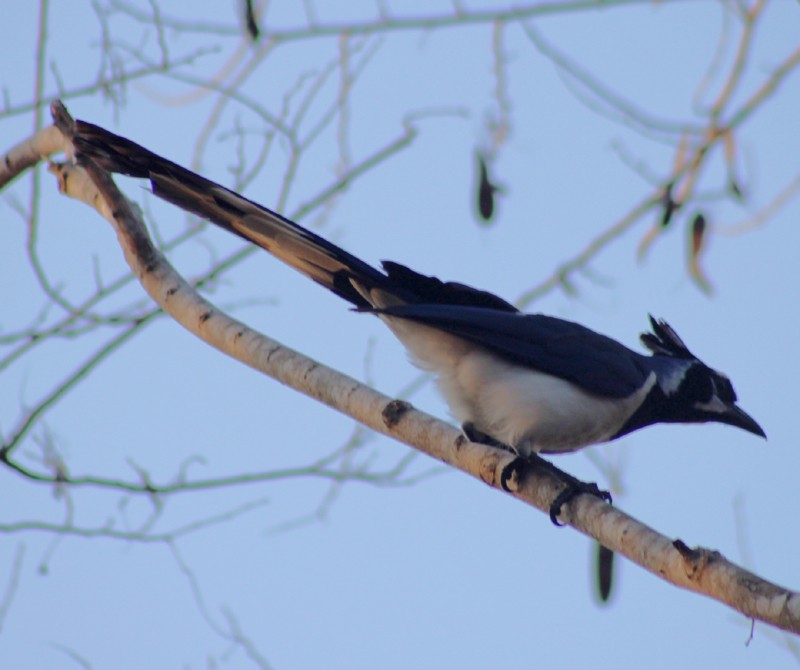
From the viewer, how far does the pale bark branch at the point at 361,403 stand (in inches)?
114

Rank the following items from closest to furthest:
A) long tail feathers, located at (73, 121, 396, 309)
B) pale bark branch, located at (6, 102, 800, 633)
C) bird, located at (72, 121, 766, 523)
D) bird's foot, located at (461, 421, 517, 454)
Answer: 1. pale bark branch, located at (6, 102, 800, 633)
2. long tail feathers, located at (73, 121, 396, 309)
3. bird, located at (72, 121, 766, 523)
4. bird's foot, located at (461, 421, 517, 454)

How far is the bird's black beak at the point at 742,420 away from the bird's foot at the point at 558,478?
4.36 ft

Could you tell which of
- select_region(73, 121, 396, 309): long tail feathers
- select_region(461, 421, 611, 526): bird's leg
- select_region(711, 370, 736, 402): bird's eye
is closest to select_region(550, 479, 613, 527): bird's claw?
select_region(461, 421, 611, 526): bird's leg

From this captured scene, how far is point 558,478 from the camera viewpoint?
4.11 meters

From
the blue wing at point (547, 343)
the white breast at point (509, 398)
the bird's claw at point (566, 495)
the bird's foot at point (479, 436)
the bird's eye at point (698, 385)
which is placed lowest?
the bird's claw at point (566, 495)

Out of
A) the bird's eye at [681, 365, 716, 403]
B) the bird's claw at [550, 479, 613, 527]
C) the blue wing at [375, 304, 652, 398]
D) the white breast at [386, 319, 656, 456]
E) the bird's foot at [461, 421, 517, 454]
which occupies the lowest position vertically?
the bird's claw at [550, 479, 613, 527]

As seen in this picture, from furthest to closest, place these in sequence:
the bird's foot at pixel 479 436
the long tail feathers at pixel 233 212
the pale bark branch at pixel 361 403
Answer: the bird's foot at pixel 479 436 → the long tail feathers at pixel 233 212 → the pale bark branch at pixel 361 403

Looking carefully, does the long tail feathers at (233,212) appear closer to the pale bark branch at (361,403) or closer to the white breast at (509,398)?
the pale bark branch at (361,403)

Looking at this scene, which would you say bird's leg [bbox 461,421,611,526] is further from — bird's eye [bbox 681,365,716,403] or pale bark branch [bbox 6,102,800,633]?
bird's eye [bbox 681,365,716,403]

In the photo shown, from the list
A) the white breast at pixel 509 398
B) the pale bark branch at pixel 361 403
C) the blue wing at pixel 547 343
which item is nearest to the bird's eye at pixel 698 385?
the blue wing at pixel 547 343

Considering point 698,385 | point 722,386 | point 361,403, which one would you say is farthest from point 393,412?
point 722,386

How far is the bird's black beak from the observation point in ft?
17.5

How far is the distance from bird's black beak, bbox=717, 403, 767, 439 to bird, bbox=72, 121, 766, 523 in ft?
0.46

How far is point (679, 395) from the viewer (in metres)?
5.25
